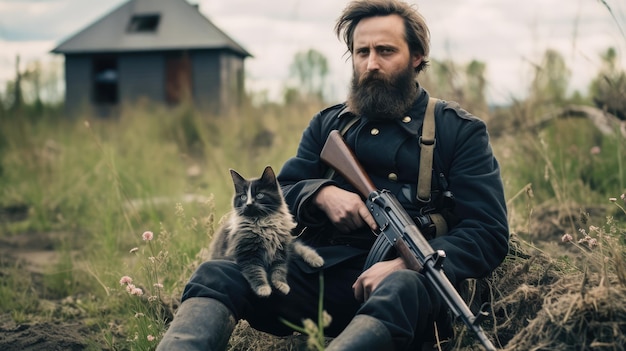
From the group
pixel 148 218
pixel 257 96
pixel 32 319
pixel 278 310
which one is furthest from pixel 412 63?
pixel 257 96

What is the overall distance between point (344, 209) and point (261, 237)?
1.46 ft

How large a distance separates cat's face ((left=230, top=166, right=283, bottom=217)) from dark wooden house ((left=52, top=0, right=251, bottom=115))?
875 inches

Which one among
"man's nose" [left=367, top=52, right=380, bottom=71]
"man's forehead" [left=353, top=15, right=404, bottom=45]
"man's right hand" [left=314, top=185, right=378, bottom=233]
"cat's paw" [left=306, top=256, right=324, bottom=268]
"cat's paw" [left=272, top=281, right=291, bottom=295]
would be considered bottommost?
"cat's paw" [left=272, top=281, right=291, bottom=295]

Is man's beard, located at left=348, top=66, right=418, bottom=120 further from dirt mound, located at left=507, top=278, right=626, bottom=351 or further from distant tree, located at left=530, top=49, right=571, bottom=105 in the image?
distant tree, located at left=530, top=49, right=571, bottom=105

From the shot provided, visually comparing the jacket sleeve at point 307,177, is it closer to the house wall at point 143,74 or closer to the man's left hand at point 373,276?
the man's left hand at point 373,276

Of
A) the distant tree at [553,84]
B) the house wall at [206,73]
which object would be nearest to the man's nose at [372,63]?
the distant tree at [553,84]

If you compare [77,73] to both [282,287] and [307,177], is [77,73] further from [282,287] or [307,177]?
[282,287]

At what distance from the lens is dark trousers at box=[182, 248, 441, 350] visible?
115 inches

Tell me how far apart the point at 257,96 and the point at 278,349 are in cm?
982

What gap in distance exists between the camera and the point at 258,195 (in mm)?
3621

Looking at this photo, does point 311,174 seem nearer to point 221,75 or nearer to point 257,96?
point 257,96

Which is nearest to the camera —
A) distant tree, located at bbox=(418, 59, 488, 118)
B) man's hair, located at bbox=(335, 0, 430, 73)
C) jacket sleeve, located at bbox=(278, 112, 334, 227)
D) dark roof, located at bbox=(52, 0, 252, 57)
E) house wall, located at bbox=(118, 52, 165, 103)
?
jacket sleeve, located at bbox=(278, 112, 334, 227)

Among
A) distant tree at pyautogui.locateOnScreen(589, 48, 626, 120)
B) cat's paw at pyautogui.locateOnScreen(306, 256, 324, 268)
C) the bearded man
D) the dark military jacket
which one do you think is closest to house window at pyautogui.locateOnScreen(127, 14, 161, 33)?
distant tree at pyautogui.locateOnScreen(589, 48, 626, 120)

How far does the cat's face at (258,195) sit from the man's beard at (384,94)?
0.67 meters
